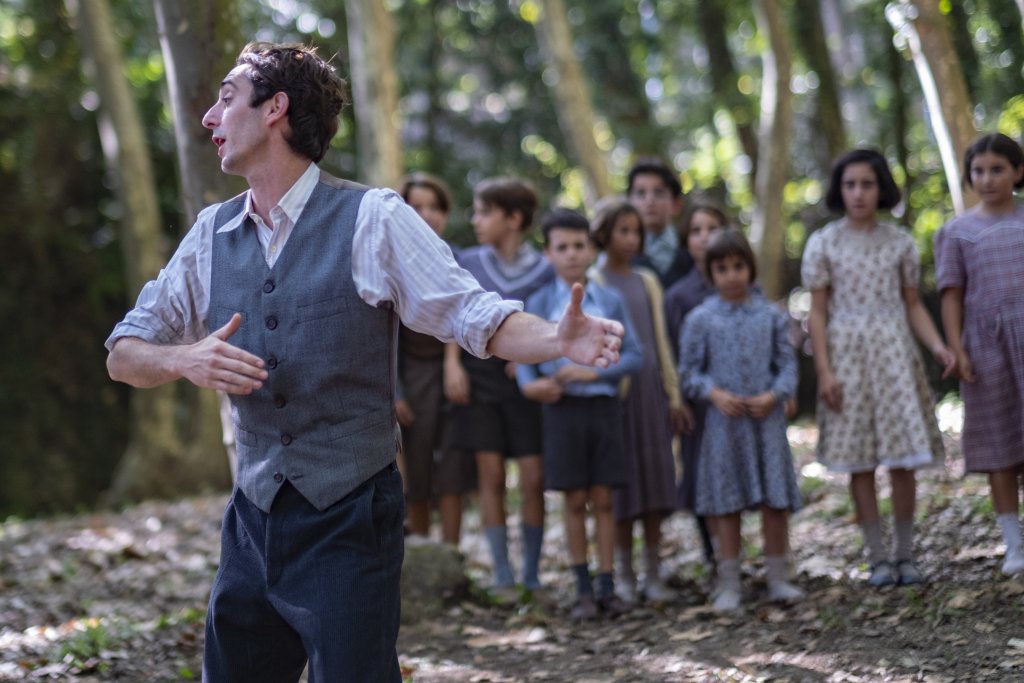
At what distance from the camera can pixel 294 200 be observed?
10.4ft

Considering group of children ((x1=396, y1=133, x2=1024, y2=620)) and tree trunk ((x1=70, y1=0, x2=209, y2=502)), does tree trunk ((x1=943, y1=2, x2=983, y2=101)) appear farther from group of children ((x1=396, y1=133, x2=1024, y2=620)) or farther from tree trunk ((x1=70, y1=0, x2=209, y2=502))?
tree trunk ((x1=70, y1=0, x2=209, y2=502))

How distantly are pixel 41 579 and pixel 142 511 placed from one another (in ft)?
11.5

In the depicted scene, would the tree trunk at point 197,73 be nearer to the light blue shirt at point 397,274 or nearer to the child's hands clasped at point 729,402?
the child's hands clasped at point 729,402

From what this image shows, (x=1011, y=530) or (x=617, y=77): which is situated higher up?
(x=617, y=77)

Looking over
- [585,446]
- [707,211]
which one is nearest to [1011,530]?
[585,446]

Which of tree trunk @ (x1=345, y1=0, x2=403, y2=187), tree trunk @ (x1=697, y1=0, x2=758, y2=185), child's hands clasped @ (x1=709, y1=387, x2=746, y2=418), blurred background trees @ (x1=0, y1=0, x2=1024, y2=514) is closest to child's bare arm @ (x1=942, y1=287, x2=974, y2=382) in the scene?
child's hands clasped @ (x1=709, y1=387, x2=746, y2=418)

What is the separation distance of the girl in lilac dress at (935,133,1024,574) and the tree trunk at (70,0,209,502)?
912 cm

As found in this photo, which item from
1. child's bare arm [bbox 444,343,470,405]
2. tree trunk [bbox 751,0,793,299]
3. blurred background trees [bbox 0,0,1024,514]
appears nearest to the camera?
child's bare arm [bbox 444,343,470,405]

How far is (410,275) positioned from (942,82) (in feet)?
17.5

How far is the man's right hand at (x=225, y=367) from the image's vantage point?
114 inches

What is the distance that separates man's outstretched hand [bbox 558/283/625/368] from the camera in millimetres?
2820

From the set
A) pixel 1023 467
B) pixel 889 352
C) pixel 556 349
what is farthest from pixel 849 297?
pixel 556 349

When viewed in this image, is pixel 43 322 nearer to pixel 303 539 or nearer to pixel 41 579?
pixel 41 579

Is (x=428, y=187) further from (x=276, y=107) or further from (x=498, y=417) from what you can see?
(x=276, y=107)
